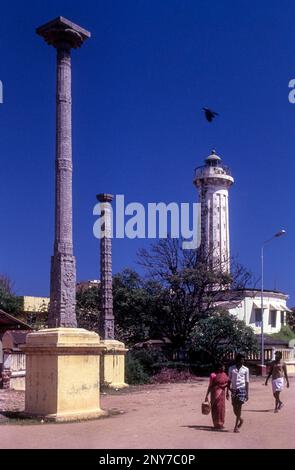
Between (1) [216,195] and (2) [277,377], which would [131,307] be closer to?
(2) [277,377]

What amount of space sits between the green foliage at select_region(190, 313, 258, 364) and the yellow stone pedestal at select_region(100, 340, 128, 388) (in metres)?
9.15

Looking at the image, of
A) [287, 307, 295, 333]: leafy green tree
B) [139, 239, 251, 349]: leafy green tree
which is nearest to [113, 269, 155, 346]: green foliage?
[139, 239, 251, 349]: leafy green tree

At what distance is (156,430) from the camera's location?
12.4 metres

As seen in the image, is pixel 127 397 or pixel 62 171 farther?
pixel 127 397

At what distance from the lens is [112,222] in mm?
25891

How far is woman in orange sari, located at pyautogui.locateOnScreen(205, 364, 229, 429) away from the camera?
42.2 ft

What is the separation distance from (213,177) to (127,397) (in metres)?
39.4

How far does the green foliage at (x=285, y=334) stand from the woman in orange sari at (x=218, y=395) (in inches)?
1630

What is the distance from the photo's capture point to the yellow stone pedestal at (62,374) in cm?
1363

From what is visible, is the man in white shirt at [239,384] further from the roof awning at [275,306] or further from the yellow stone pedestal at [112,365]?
the roof awning at [275,306]

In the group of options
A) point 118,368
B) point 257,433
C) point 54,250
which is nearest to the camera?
point 257,433
